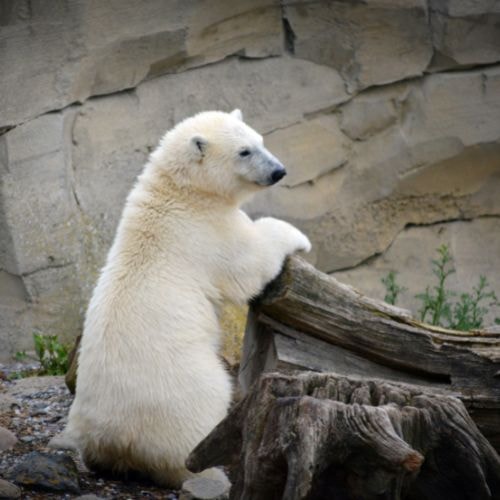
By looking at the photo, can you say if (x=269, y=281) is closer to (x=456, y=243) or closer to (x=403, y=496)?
(x=403, y=496)

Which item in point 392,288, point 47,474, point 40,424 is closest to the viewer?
point 47,474

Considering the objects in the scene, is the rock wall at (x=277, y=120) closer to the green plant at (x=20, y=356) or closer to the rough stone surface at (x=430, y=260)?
the rough stone surface at (x=430, y=260)

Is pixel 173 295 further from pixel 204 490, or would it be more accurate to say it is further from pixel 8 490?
pixel 8 490

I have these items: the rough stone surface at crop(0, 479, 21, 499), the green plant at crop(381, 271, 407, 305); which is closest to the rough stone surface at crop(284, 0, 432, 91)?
the green plant at crop(381, 271, 407, 305)

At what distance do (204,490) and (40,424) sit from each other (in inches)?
60.8

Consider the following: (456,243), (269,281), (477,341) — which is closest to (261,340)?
(269,281)

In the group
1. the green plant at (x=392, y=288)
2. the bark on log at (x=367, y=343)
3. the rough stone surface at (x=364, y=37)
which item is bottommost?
the bark on log at (x=367, y=343)

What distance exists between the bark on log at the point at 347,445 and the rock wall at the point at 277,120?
12.6 feet

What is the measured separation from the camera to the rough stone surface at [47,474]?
391 centimetres

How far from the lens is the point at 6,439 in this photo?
464 centimetres

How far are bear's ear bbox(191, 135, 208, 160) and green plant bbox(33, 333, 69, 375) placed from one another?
2.11 metres

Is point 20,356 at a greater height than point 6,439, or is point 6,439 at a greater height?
point 20,356

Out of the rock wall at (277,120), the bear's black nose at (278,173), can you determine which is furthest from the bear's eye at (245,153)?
the rock wall at (277,120)

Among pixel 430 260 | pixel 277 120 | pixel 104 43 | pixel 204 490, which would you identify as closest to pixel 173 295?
pixel 204 490
